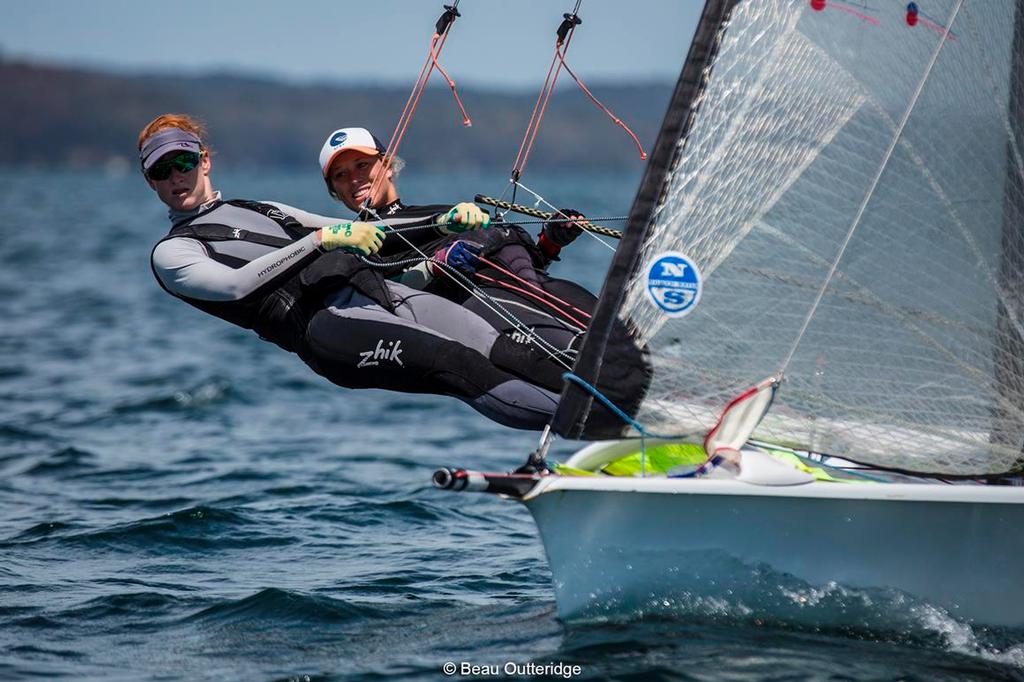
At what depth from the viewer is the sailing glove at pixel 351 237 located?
439 cm

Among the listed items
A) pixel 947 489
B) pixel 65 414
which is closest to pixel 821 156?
pixel 947 489

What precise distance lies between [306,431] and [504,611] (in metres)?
4.80

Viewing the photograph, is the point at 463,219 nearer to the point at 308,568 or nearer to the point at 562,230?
the point at 562,230

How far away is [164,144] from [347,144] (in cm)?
65

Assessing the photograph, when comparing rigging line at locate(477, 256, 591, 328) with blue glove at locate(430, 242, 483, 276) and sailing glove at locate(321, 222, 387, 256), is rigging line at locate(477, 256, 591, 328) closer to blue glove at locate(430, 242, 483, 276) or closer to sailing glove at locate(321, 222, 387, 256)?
blue glove at locate(430, 242, 483, 276)

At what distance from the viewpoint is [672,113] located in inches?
154

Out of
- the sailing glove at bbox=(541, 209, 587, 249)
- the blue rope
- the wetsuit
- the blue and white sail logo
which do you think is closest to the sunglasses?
the wetsuit

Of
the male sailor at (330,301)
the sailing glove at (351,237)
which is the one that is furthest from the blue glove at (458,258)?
the sailing glove at (351,237)

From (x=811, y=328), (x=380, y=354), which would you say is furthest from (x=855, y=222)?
(x=380, y=354)

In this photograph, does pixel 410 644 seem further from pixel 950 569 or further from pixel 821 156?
pixel 821 156

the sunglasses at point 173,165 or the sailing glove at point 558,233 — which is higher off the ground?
the sailing glove at point 558,233

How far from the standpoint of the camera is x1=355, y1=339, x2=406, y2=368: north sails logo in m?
4.60

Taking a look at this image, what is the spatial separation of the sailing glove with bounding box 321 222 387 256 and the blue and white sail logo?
38.6 inches

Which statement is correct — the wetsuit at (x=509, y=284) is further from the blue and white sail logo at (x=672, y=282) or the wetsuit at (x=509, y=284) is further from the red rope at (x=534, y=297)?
the blue and white sail logo at (x=672, y=282)
